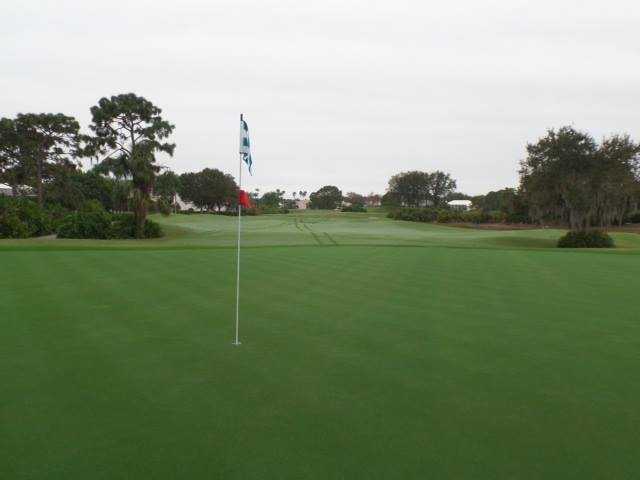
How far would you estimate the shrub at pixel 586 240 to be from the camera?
1420 inches

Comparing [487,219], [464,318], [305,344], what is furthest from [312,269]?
[487,219]

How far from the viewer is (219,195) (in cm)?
10700

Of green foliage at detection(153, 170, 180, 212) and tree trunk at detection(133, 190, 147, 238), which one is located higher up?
green foliage at detection(153, 170, 180, 212)

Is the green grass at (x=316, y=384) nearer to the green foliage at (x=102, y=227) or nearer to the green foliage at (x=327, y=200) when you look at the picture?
the green foliage at (x=102, y=227)

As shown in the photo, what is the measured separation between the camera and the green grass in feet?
13.1

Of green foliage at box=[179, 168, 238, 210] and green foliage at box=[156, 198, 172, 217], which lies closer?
green foliage at box=[156, 198, 172, 217]

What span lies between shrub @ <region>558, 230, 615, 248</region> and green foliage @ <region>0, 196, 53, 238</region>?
1568 inches

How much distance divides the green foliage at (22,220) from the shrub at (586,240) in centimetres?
3983

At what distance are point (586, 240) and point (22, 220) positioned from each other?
1671 inches

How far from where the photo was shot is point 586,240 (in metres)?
36.2

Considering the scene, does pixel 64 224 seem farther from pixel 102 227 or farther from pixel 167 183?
pixel 167 183

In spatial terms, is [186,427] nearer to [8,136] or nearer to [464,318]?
[464,318]

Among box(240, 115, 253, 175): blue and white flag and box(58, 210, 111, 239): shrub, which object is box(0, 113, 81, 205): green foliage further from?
box(240, 115, 253, 175): blue and white flag

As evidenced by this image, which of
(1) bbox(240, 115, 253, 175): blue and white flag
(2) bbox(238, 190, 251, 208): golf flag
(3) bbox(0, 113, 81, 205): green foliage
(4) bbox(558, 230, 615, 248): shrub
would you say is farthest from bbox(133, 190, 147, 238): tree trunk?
(2) bbox(238, 190, 251, 208): golf flag
